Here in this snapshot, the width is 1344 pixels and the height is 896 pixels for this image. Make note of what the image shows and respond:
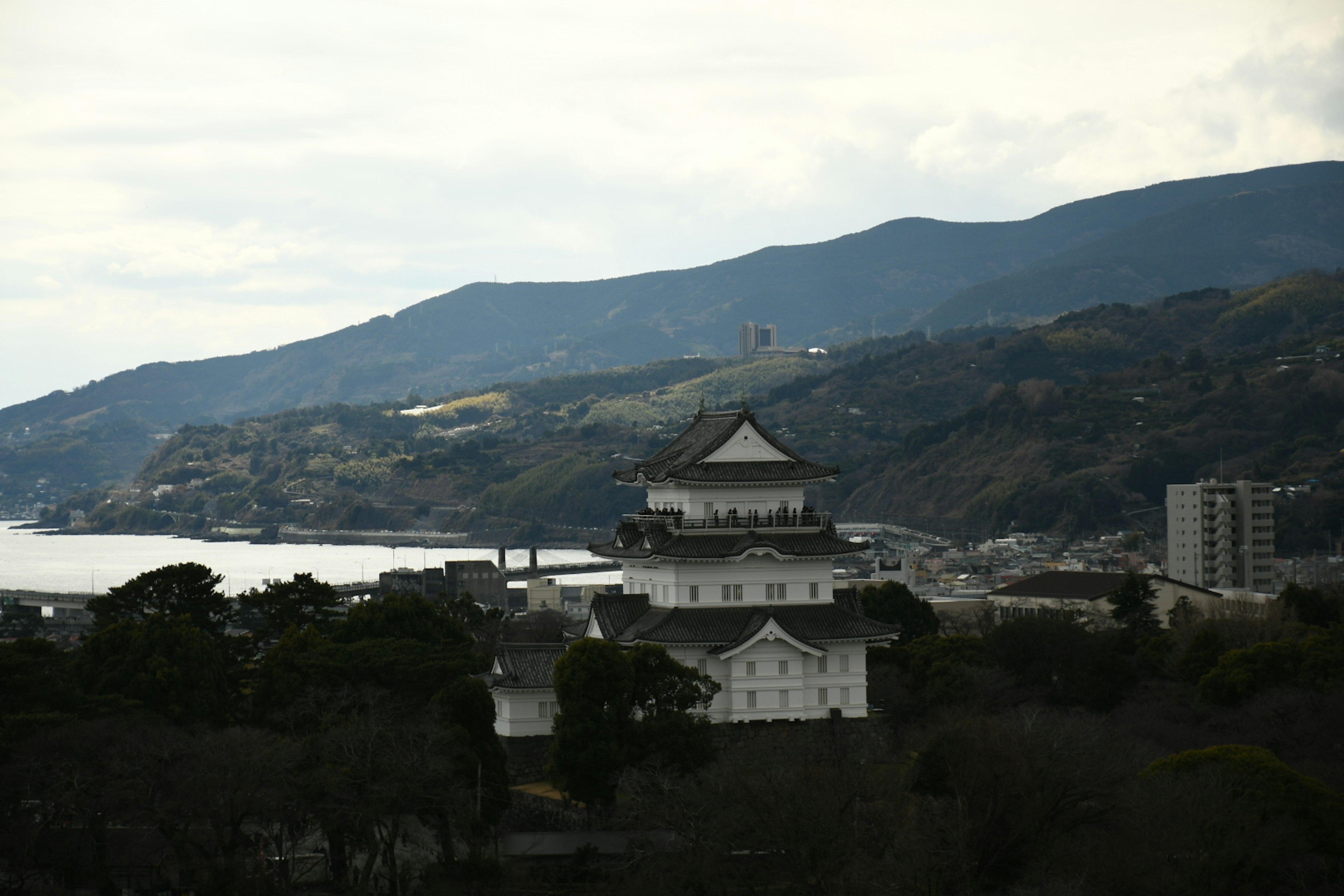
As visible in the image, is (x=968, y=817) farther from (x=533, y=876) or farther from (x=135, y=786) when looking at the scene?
(x=135, y=786)

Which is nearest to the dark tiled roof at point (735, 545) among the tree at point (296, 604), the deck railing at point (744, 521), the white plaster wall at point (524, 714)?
the deck railing at point (744, 521)

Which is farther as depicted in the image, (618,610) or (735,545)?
(618,610)

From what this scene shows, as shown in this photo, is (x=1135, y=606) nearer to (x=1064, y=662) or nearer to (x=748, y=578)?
(x=1064, y=662)

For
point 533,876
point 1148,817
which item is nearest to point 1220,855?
point 1148,817

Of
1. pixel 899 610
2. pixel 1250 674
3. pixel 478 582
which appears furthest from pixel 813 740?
pixel 478 582

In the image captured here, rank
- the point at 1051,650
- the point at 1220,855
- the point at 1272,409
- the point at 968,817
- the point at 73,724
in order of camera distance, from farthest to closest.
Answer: the point at 1272,409 < the point at 1051,650 < the point at 73,724 < the point at 968,817 < the point at 1220,855

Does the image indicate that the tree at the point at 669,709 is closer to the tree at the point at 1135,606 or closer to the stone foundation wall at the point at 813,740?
the stone foundation wall at the point at 813,740

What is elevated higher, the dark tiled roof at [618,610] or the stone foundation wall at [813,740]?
the dark tiled roof at [618,610]
